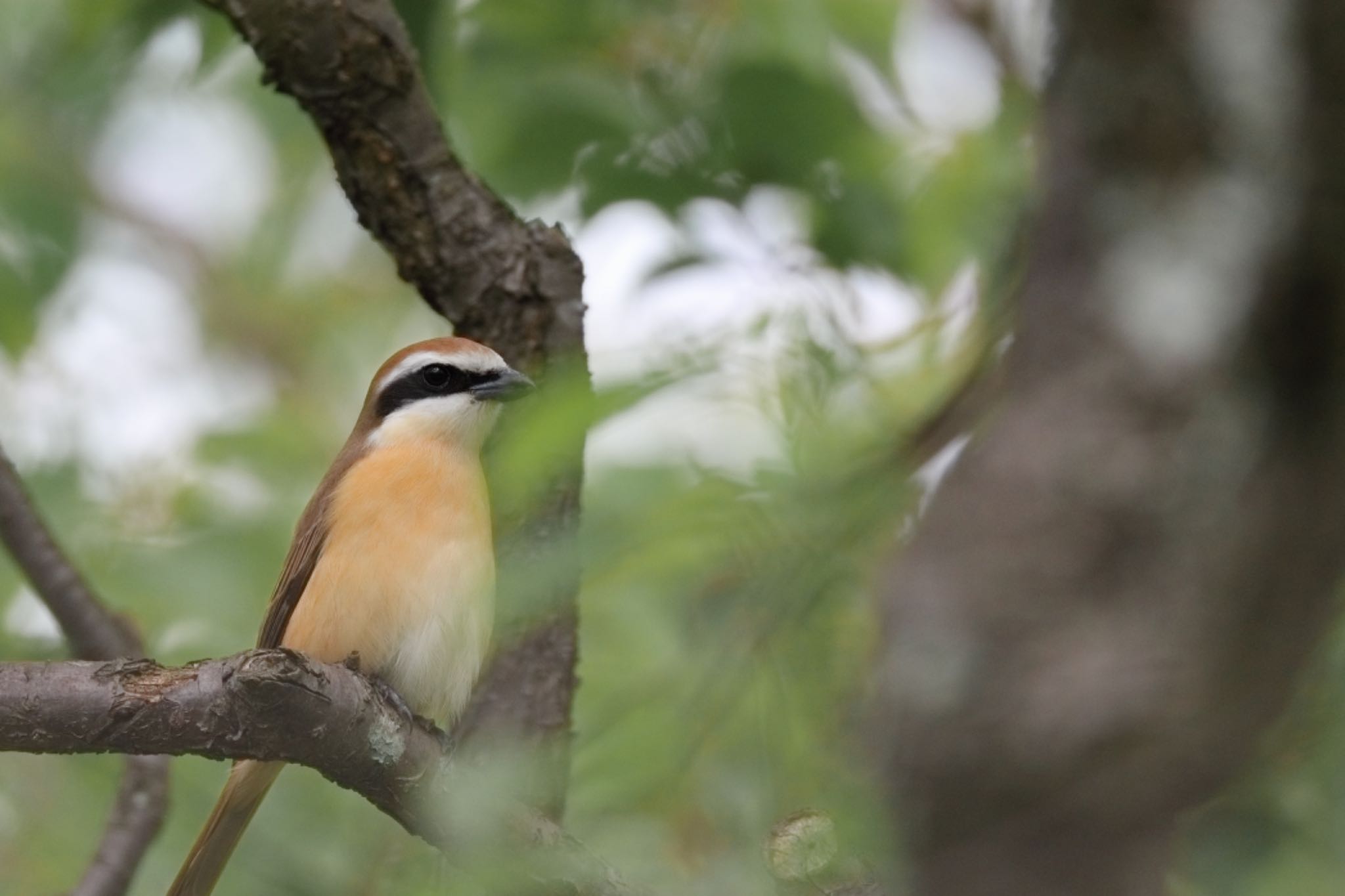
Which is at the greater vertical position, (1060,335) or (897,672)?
(1060,335)

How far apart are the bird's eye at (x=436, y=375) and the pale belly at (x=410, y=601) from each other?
17.7 inches

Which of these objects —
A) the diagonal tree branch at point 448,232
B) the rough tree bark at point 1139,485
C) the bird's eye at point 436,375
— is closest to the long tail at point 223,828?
the diagonal tree branch at point 448,232

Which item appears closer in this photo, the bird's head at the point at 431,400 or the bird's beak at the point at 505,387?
the bird's beak at the point at 505,387

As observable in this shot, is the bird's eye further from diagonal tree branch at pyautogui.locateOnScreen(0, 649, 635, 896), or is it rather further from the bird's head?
diagonal tree branch at pyautogui.locateOnScreen(0, 649, 635, 896)

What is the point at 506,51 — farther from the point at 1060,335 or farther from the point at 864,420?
the point at 864,420

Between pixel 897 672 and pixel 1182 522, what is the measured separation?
62cm

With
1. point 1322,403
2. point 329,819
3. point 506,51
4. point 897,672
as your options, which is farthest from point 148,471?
point 1322,403

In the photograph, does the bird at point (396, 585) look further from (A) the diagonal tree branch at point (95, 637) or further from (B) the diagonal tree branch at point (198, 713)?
(B) the diagonal tree branch at point (198, 713)

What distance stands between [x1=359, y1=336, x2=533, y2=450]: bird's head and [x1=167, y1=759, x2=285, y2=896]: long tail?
52.7 inches

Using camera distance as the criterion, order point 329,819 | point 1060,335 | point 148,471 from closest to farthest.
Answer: point 1060,335, point 329,819, point 148,471

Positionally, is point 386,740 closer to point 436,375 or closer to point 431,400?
point 436,375

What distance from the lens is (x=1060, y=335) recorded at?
10.6 feet

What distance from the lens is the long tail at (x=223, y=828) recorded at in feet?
15.6

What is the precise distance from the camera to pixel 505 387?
4.57 meters
